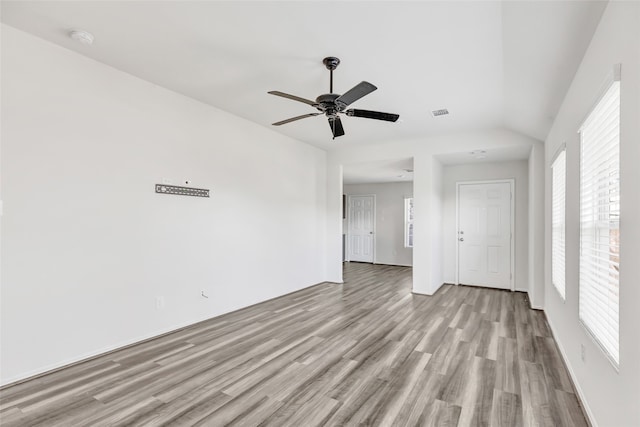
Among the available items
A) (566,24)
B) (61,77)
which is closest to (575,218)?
(566,24)

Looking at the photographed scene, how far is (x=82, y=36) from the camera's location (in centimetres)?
256

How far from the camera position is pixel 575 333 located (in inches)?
99.4

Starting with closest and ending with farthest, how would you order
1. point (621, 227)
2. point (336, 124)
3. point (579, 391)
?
point (621, 227) < point (579, 391) < point (336, 124)

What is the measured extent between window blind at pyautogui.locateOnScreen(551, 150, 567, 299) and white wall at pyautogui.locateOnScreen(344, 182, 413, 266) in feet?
16.9

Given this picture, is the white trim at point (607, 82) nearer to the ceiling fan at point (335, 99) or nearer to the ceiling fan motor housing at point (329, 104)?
the ceiling fan at point (335, 99)

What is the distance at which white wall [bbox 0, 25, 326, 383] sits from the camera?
2533 millimetres

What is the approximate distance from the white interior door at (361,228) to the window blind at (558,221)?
5.84m

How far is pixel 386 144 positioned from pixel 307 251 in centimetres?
245

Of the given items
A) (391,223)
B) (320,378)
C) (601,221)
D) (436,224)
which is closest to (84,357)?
(320,378)

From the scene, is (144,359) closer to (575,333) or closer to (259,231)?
(259,231)

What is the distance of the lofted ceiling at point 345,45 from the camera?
2176mm

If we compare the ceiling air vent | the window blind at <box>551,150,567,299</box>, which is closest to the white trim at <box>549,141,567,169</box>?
the window blind at <box>551,150,567,299</box>

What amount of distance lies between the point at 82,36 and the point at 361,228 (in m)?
8.07

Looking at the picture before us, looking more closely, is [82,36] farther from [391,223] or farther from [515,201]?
[391,223]
